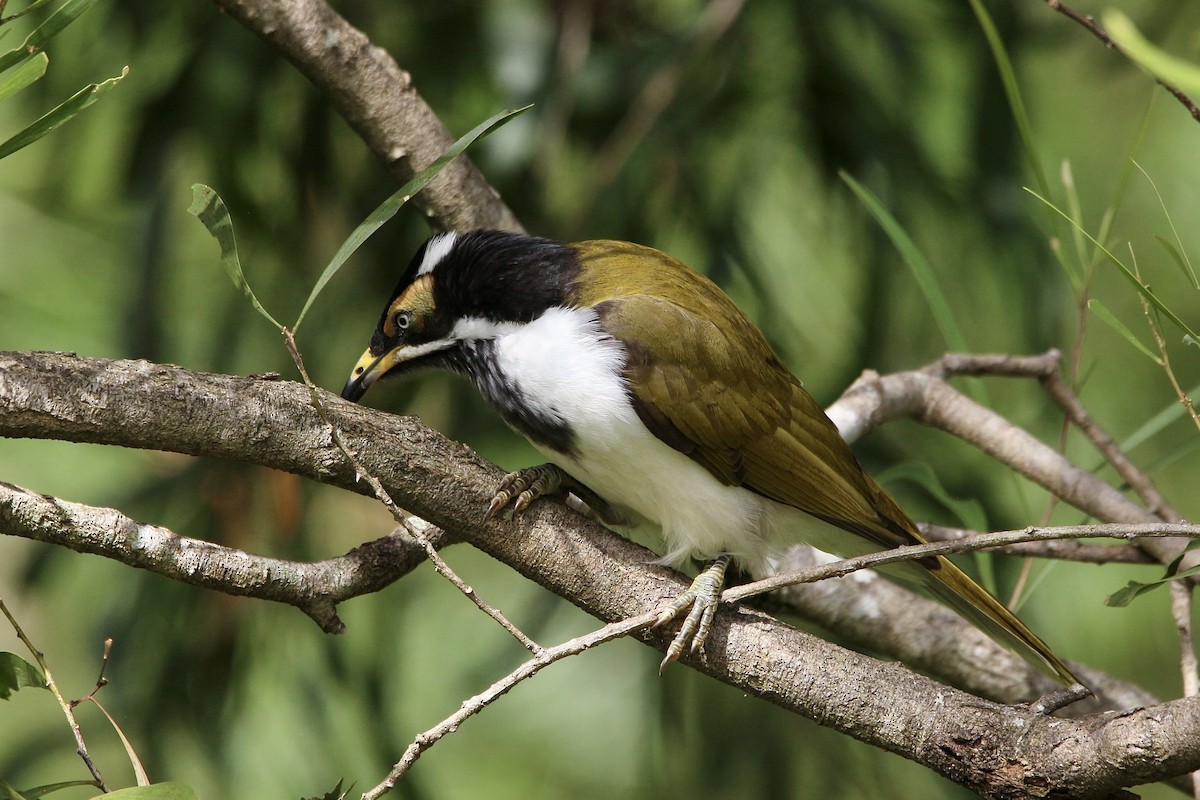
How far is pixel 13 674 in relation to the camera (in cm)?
133

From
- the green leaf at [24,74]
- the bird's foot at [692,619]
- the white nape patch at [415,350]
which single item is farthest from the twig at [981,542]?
the green leaf at [24,74]

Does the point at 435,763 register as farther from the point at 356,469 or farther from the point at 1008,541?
the point at 1008,541

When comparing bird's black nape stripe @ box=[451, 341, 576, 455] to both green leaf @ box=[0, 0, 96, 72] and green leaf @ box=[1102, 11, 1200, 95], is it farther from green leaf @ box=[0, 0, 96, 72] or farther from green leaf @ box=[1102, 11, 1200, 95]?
green leaf @ box=[1102, 11, 1200, 95]

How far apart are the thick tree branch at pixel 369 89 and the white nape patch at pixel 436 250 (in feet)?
0.51

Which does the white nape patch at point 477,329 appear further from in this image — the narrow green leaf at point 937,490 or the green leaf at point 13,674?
the green leaf at point 13,674

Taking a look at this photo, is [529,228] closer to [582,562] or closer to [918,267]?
[918,267]

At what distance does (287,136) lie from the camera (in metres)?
2.91

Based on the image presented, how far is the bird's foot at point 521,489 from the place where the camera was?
1739 mm

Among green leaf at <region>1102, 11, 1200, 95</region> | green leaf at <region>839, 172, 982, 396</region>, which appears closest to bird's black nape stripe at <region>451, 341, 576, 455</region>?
green leaf at <region>839, 172, 982, 396</region>

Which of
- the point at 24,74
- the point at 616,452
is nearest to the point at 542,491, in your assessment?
the point at 616,452

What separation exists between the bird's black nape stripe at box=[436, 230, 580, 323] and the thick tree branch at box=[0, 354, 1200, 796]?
51 cm

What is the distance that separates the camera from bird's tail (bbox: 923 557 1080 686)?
2068mm

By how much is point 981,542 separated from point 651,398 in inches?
30.4

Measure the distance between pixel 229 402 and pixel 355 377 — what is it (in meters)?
0.80
